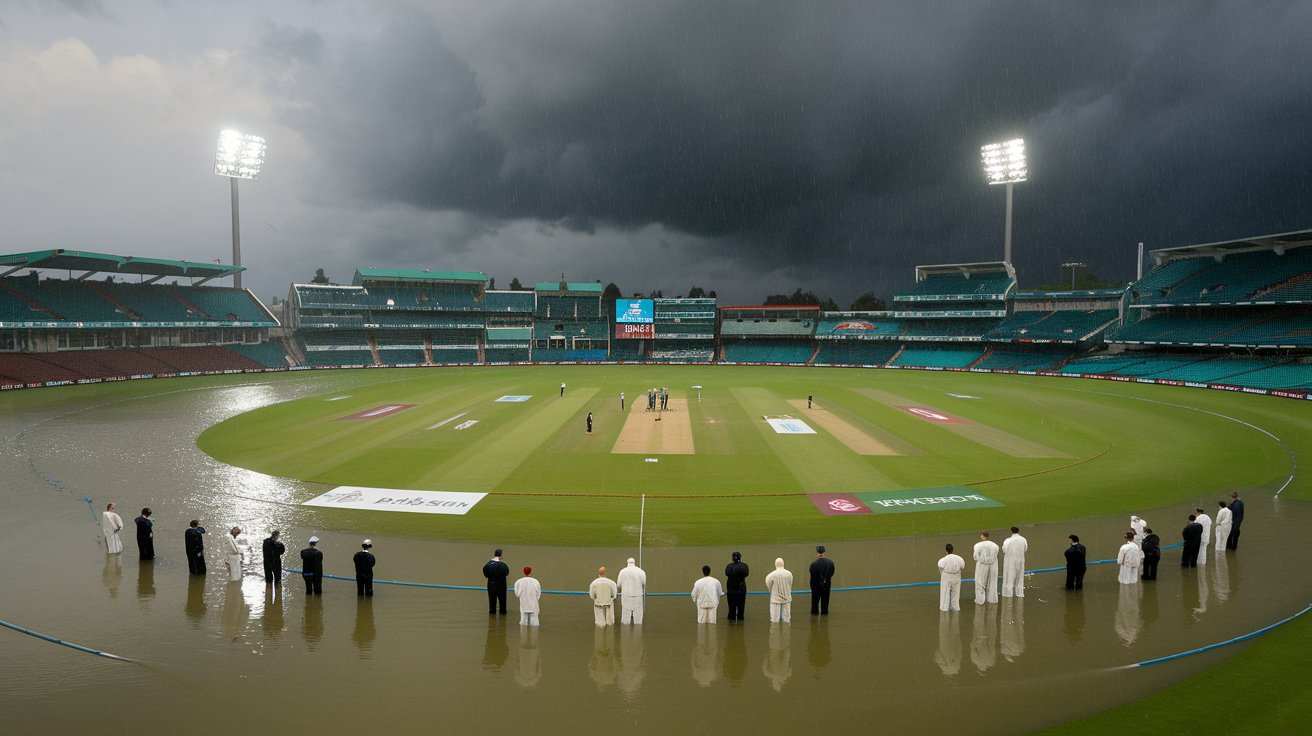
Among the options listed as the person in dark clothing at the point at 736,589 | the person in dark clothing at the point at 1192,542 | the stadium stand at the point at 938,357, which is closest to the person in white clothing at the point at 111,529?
the person in dark clothing at the point at 736,589

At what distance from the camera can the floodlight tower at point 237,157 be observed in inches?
2982

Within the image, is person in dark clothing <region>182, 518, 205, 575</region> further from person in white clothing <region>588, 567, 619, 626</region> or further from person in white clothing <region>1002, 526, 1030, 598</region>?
person in white clothing <region>1002, 526, 1030, 598</region>

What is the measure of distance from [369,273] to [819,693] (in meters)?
104

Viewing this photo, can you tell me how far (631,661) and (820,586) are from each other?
12.5ft

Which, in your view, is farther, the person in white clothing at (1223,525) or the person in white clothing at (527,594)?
the person in white clothing at (1223,525)

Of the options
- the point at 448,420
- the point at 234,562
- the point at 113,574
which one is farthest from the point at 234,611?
the point at 448,420

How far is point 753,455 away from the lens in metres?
26.9

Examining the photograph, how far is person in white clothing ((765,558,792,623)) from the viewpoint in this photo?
11.0 m

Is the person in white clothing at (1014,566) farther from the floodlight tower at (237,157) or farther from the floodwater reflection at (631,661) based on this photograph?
the floodlight tower at (237,157)

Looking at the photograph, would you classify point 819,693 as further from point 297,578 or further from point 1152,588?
point 297,578

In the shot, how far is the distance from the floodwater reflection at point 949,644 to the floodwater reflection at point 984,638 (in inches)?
8.6

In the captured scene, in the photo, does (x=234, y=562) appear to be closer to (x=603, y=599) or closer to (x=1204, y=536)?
(x=603, y=599)

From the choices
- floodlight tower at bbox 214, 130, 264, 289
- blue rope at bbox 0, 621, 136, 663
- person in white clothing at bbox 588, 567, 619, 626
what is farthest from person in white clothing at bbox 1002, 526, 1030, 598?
floodlight tower at bbox 214, 130, 264, 289

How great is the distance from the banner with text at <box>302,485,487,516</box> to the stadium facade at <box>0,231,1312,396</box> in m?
56.5
